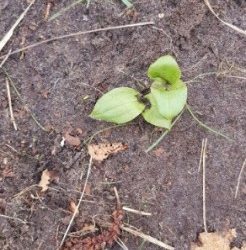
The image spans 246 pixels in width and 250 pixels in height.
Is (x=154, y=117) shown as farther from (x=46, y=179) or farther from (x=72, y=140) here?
(x=46, y=179)

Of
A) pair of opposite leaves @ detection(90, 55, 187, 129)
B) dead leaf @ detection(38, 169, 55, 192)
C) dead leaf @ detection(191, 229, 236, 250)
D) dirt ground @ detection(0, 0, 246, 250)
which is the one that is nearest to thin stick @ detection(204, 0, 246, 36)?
dirt ground @ detection(0, 0, 246, 250)

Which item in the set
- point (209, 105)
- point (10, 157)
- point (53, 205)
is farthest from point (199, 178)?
point (10, 157)

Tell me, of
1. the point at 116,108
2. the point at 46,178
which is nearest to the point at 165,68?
the point at 116,108

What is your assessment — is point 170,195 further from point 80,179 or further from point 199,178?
point 80,179

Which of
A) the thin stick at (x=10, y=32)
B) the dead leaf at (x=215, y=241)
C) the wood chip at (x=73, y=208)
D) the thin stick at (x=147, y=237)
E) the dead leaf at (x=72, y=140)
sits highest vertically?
the thin stick at (x=10, y=32)

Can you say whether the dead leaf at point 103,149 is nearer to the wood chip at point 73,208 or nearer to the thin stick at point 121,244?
the wood chip at point 73,208

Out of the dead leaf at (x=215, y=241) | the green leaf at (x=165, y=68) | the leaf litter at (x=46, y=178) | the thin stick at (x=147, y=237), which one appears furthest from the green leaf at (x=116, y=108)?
the dead leaf at (x=215, y=241)
